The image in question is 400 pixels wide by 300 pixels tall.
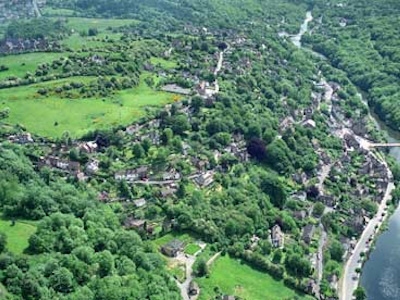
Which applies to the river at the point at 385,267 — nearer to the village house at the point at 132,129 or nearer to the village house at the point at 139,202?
the village house at the point at 139,202

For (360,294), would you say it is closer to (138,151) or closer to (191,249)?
(191,249)

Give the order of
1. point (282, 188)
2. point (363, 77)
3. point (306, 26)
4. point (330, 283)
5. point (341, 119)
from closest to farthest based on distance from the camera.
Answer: point (330, 283) → point (282, 188) → point (341, 119) → point (363, 77) → point (306, 26)

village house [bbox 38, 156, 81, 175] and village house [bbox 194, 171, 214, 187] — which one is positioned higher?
village house [bbox 194, 171, 214, 187]

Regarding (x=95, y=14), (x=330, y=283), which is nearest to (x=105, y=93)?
(x=330, y=283)

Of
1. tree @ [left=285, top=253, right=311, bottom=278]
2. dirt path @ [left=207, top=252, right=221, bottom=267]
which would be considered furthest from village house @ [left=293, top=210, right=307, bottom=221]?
dirt path @ [left=207, top=252, right=221, bottom=267]

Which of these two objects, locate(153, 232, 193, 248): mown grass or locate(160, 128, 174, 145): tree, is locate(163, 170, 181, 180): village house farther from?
locate(153, 232, 193, 248): mown grass

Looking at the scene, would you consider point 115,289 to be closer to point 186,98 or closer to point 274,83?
point 186,98

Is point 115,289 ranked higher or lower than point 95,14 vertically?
higher

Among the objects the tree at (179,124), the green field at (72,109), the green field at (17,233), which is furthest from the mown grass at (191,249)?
the green field at (72,109)
